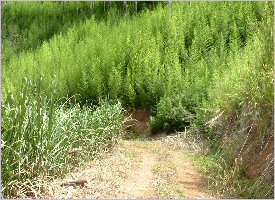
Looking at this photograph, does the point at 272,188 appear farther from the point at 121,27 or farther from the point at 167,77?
the point at 121,27

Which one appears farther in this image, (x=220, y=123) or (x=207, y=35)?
(x=207, y=35)

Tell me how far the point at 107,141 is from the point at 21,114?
3014 mm

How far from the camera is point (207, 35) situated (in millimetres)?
11312

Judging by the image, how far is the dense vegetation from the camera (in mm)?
4902

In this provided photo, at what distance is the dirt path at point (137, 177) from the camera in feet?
16.1

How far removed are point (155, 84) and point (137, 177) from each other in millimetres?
4815

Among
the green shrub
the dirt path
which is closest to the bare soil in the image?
the dirt path

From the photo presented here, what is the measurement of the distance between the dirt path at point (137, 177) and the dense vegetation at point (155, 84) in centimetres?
27

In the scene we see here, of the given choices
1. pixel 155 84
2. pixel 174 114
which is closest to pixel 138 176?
pixel 174 114

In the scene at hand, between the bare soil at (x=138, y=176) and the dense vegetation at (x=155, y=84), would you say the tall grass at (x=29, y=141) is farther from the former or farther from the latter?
the bare soil at (x=138, y=176)

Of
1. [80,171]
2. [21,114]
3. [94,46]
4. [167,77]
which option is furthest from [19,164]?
[94,46]

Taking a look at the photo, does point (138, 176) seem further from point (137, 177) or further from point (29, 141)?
point (29, 141)

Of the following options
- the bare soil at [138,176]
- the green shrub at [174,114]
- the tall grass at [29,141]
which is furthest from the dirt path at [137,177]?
the green shrub at [174,114]

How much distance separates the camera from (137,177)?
5793mm
